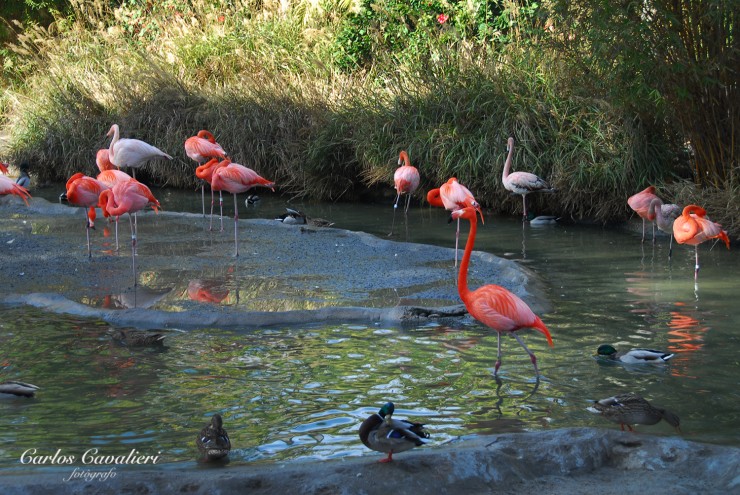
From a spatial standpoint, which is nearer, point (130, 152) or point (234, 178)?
point (234, 178)

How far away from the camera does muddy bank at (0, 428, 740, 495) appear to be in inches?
135

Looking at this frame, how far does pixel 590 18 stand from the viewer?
A: 937 centimetres

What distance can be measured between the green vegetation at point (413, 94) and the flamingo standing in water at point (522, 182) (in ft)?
1.61

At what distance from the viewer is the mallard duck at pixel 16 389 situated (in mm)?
4582

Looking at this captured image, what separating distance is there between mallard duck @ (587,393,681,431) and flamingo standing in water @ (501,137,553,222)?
663cm

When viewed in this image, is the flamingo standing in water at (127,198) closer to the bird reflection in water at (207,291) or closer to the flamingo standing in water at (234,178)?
the bird reflection in water at (207,291)

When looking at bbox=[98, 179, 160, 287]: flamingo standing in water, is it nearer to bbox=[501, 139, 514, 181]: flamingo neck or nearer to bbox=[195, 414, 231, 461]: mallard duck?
bbox=[501, 139, 514, 181]: flamingo neck

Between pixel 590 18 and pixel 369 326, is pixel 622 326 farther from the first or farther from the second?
pixel 590 18

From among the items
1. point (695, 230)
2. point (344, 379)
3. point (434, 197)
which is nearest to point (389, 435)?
point (344, 379)

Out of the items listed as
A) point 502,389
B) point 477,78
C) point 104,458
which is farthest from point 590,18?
point 104,458

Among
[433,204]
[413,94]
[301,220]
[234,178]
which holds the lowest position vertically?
[301,220]

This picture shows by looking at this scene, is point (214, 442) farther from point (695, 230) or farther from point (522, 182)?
point (522, 182)

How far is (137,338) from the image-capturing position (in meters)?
5.60

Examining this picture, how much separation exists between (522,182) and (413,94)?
2963 mm
